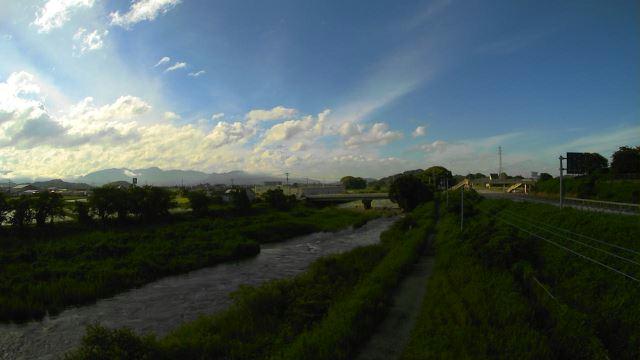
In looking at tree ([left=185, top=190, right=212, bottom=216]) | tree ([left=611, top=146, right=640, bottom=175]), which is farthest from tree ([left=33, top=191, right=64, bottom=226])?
tree ([left=611, top=146, right=640, bottom=175])

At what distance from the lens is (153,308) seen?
2097 cm

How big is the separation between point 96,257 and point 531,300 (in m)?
34.7

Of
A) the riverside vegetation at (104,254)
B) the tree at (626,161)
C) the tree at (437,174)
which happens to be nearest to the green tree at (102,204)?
the riverside vegetation at (104,254)

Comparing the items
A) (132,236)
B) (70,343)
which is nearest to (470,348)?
(70,343)

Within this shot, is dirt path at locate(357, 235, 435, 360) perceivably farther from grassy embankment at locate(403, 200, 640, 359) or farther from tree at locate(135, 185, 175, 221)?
tree at locate(135, 185, 175, 221)

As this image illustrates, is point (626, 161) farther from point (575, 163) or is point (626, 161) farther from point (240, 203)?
point (240, 203)

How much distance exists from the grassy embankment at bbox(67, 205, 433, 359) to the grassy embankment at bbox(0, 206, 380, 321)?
31.2 feet

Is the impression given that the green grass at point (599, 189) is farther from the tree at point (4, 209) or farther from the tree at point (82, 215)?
the tree at point (4, 209)

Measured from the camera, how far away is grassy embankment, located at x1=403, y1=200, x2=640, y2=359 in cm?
1110

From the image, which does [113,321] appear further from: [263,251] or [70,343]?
[263,251]

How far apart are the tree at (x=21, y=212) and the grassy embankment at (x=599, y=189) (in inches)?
2927

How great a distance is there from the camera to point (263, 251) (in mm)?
40750

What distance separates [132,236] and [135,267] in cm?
1354

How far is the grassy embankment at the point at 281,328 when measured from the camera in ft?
40.2
